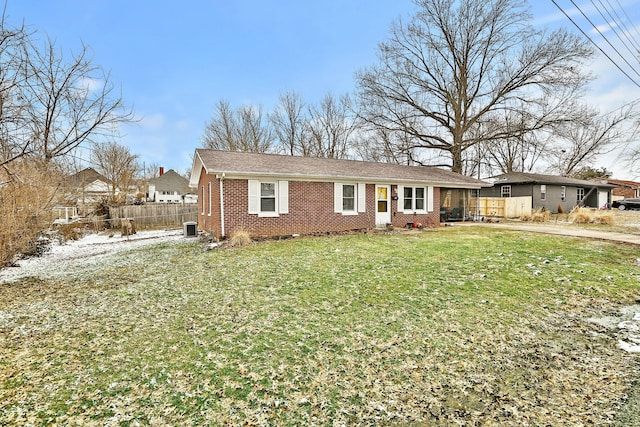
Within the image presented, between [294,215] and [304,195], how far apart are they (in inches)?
35.8

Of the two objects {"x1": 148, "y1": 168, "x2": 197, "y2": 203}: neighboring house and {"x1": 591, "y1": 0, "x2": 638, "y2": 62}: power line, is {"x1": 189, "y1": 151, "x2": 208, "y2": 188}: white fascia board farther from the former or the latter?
{"x1": 148, "y1": 168, "x2": 197, "y2": 203}: neighboring house

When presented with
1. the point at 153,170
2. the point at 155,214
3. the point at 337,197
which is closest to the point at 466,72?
the point at 337,197

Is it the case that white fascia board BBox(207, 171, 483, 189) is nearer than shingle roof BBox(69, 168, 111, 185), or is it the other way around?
white fascia board BBox(207, 171, 483, 189)

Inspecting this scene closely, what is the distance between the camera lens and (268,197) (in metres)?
11.5

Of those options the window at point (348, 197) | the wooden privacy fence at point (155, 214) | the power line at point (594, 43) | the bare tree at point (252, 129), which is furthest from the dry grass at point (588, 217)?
the bare tree at point (252, 129)

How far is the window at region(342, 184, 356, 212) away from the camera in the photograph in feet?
42.9

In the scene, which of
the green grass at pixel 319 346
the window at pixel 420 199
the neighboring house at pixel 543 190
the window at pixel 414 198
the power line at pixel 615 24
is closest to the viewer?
the green grass at pixel 319 346

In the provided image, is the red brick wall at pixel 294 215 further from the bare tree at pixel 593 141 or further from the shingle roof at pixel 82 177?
the bare tree at pixel 593 141

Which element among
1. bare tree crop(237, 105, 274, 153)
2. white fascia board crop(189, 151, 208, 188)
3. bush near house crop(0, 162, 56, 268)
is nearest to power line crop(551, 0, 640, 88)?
white fascia board crop(189, 151, 208, 188)

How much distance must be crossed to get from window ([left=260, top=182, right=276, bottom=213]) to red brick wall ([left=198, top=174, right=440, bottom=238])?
1.28 ft

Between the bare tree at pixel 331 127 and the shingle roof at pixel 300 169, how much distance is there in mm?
13246

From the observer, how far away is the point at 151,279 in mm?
6426

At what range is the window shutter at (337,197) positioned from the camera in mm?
12734

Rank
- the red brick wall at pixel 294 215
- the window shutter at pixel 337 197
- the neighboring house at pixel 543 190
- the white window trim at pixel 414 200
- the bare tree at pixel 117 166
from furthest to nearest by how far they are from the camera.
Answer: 1. the bare tree at pixel 117 166
2. the neighboring house at pixel 543 190
3. the white window trim at pixel 414 200
4. the window shutter at pixel 337 197
5. the red brick wall at pixel 294 215
